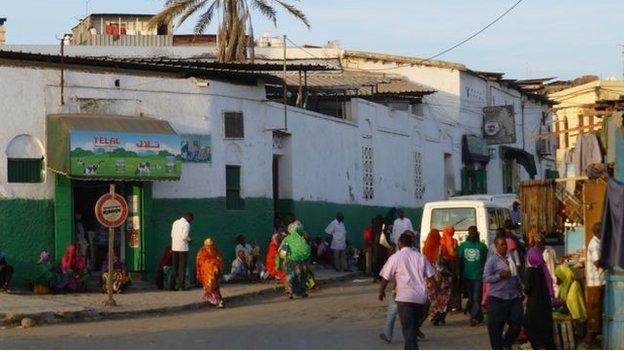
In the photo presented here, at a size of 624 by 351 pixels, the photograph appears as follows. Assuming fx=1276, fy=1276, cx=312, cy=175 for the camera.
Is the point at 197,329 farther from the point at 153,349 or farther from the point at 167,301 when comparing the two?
the point at 167,301

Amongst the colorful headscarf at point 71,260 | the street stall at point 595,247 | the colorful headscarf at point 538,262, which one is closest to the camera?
the street stall at point 595,247

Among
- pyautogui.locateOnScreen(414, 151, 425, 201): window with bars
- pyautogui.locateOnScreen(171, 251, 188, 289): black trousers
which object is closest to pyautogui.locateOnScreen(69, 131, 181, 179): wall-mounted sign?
pyautogui.locateOnScreen(171, 251, 188, 289): black trousers

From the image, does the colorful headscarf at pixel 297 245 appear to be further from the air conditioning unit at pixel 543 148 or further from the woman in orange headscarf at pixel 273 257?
the air conditioning unit at pixel 543 148

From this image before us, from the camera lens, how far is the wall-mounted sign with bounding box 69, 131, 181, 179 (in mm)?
26094

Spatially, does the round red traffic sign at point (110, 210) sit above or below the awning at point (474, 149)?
below

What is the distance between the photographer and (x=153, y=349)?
16.7 meters

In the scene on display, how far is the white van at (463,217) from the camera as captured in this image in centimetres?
2444

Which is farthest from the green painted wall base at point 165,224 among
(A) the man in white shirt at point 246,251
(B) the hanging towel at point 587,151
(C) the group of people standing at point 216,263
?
(B) the hanging towel at point 587,151

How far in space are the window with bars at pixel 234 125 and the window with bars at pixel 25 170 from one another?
5.02m

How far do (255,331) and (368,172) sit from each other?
68.5 feet

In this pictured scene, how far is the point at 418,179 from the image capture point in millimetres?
44688

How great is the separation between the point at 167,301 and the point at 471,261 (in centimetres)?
698

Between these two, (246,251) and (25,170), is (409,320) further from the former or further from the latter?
(246,251)

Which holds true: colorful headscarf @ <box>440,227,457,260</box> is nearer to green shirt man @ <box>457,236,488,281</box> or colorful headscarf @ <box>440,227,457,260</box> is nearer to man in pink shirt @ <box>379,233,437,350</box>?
green shirt man @ <box>457,236,488,281</box>
